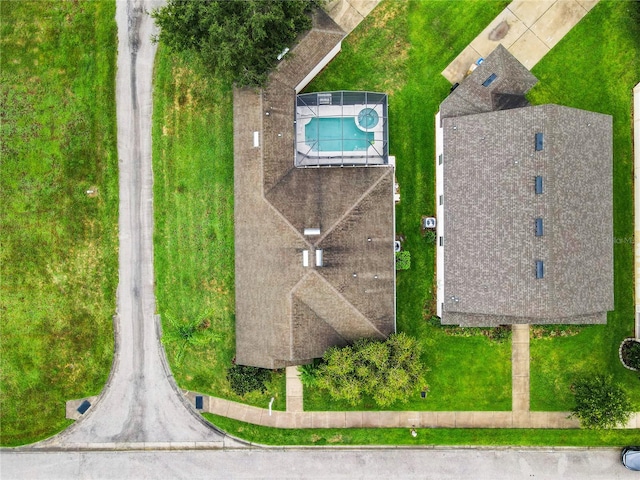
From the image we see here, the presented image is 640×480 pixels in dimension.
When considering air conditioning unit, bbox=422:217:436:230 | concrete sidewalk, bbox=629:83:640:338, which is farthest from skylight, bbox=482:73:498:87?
concrete sidewalk, bbox=629:83:640:338

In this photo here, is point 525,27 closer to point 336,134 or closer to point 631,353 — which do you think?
point 336,134

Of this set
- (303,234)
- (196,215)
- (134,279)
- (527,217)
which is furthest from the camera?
(134,279)

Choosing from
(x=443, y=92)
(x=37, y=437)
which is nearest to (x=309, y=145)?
(x=443, y=92)

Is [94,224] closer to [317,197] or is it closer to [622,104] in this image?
[317,197]

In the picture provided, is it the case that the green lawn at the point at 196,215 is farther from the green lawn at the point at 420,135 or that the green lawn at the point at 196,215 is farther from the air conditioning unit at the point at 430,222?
the air conditioning unit at the point at 430,222

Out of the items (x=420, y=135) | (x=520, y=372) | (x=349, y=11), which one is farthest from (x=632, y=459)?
(x=349, y=11)
